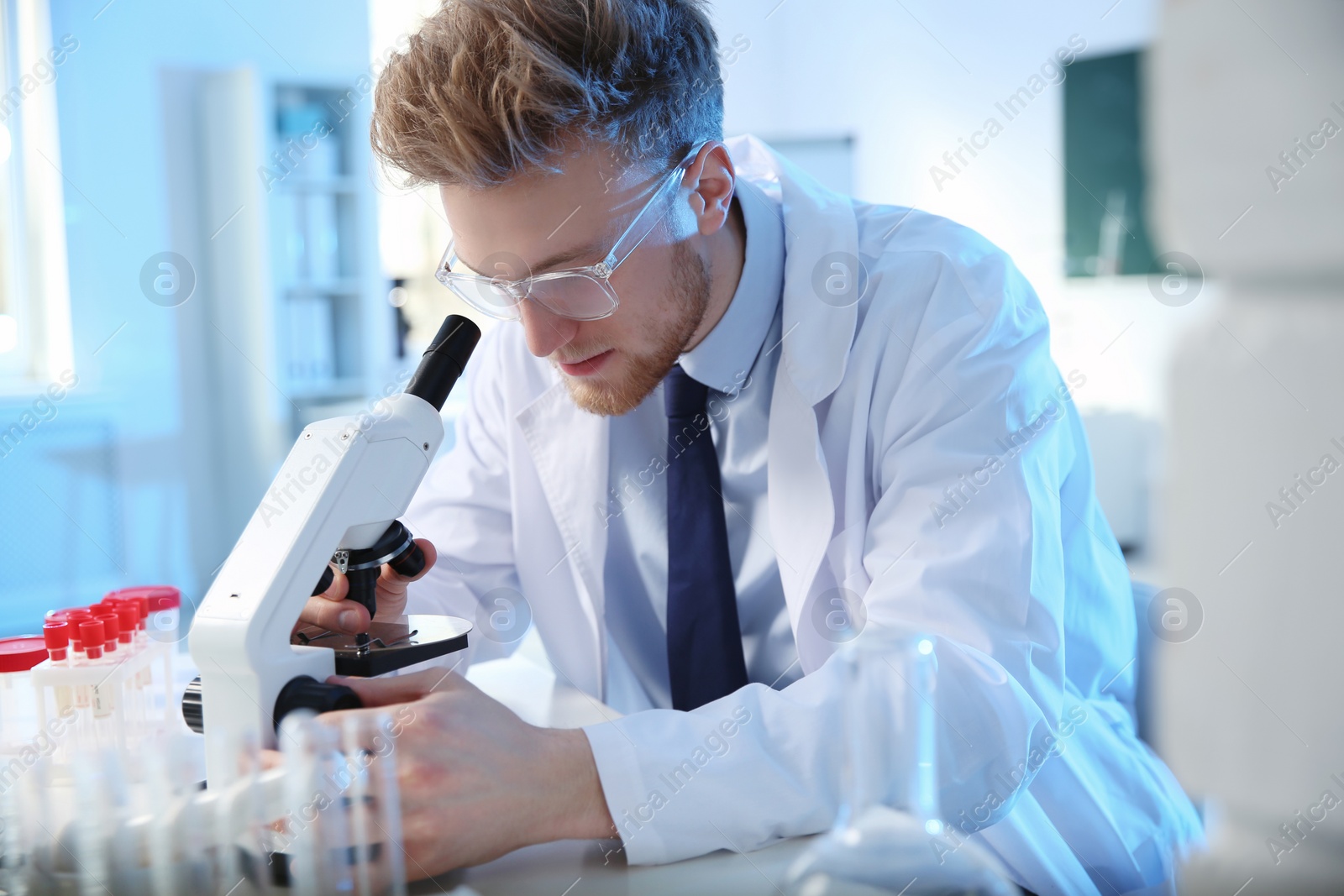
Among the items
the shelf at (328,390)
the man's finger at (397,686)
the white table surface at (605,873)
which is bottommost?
the white table surface at (605,873)

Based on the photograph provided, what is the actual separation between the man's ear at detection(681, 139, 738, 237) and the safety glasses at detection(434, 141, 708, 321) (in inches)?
2.8

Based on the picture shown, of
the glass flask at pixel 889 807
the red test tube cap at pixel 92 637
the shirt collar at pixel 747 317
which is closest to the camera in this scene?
the glass flask at pixel 889 807

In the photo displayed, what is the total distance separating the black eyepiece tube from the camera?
1.06 meters

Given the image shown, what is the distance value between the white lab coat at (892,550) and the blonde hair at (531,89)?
0.94ft

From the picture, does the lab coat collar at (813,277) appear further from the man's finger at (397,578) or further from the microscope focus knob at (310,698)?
the microscope focus knob at (310,698)

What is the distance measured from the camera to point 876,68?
6.09m

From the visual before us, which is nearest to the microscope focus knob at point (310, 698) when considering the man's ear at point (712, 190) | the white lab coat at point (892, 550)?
the white lab coat at point (892, 550)

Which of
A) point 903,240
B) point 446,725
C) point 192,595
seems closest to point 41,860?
point 446,725

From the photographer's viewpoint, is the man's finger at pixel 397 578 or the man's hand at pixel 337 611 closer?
the man's hand at pixel 337 611

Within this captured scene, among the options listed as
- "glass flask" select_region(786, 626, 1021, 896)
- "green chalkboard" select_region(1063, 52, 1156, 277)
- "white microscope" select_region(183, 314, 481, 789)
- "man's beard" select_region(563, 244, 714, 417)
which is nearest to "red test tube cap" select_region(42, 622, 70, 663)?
"white microscope" select_region(183, 314, 481, 789)

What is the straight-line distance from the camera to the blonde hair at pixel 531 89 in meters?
1.21

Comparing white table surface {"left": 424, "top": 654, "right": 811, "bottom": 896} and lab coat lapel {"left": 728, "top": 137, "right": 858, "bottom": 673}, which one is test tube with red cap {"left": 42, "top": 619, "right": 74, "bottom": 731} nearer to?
white table surface {"left": 424, "top": 654, "right": 811, "bottom": 896}

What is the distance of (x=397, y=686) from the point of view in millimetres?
898

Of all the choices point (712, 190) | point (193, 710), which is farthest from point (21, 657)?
point (712, 190)
